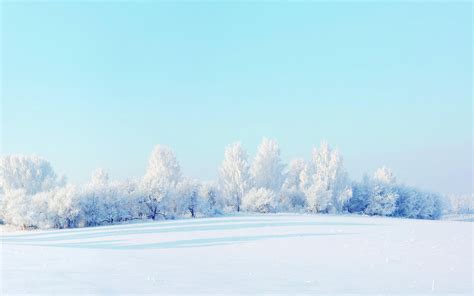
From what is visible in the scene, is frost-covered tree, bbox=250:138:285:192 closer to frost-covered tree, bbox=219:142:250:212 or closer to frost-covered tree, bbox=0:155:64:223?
frost-covered tree, bbox=219:142:250:212

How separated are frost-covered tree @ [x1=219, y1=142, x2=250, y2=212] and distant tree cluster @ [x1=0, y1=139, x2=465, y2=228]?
0.13 meters

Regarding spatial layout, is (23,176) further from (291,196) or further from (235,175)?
(291,196)

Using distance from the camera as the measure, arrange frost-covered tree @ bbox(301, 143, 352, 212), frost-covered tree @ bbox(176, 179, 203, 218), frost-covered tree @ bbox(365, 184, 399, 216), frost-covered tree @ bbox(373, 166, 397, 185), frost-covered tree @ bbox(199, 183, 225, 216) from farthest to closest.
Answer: frost-covered tree @ bbox(373, 166, 397, 185) < frost-covered tree @ bbox(365, 184, 399, 216) < frost-covered tree @ bbox(301, 143, 352, 212) < frost-covered tree @ bbox(199, 183, 225, 216) < frost-covered tree @ bbox(176, 179, 203, 218)

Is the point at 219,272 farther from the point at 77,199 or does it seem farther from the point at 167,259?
the point at 77,199

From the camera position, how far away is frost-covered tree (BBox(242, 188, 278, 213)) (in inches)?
1812

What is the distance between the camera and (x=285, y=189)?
52750 millimetres

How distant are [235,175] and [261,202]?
8.20 metres

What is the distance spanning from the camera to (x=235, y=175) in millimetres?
53250

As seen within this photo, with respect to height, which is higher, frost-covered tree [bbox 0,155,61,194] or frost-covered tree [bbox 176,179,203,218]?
frost-covered tree [bbox 0,155,61,194]

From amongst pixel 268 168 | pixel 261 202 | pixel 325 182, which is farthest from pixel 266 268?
pixel 268 168

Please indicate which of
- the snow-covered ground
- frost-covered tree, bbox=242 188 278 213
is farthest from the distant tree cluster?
the snow-covered ground

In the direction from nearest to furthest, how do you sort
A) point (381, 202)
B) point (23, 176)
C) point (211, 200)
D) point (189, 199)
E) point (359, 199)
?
point (189, 199), point (211, 200), point (23, 176), point (381, 202), point (359, 199)

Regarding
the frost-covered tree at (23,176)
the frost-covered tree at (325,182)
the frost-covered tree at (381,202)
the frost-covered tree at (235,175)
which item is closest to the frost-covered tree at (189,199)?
the frost-covered tree at (235,175)

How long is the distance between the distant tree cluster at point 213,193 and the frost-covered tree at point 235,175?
5.0 inches
